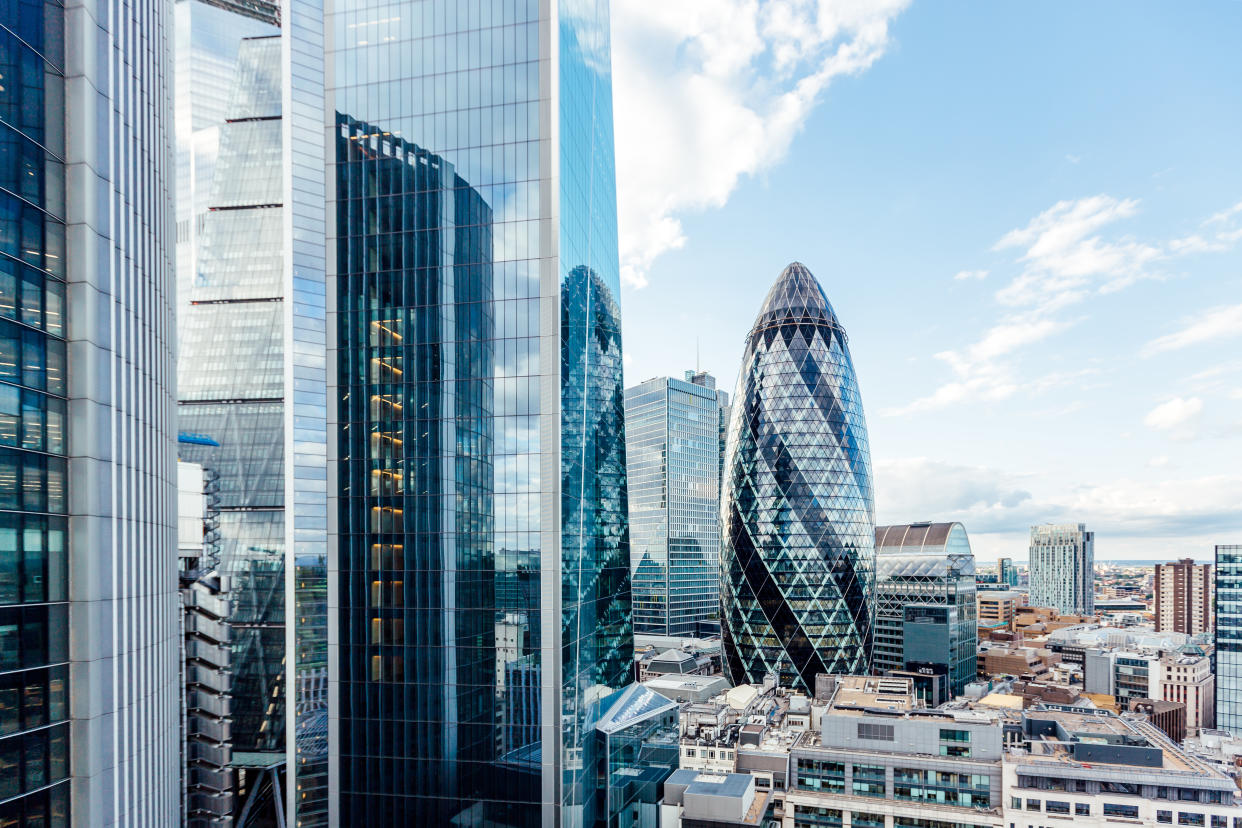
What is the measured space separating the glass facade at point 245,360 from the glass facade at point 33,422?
55145 millimetres

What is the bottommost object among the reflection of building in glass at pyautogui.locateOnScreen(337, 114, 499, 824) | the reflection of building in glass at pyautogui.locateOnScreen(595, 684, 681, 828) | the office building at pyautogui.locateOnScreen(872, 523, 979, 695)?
the office building at pyautogui.locateOnScreen(872, 523, 979, 695)

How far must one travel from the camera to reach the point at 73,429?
17.0 metres

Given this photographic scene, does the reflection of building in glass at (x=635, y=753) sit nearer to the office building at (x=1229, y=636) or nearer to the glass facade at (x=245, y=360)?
the glass facade at (x=245, y=360)

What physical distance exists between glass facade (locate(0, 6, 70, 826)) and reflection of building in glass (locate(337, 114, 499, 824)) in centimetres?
2250

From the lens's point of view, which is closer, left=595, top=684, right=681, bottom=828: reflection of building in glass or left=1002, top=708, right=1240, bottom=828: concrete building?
left=595, top=684, right=681, bottom=828: reflection of building in glass

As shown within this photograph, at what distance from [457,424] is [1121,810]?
2184 inches

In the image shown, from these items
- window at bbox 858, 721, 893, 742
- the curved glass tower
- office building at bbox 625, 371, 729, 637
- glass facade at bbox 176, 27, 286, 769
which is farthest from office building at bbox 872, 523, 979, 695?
glass facade at bbox 176, 27, 286, 769

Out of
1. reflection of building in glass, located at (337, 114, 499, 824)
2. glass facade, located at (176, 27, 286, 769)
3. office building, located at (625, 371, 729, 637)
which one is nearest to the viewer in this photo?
reflection of building in glass, located at (337, 114, 499, 824)

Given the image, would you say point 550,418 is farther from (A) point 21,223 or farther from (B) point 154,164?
(A) point 21,223

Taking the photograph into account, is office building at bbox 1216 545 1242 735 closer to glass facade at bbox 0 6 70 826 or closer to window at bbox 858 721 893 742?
window at bbox 858 721 893 742

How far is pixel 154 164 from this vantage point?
22328 millimetres

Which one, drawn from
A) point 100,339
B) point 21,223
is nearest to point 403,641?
point 100,339

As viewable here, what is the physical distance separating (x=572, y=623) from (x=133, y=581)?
79.3 feet

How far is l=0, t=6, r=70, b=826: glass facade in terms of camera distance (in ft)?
49.3
